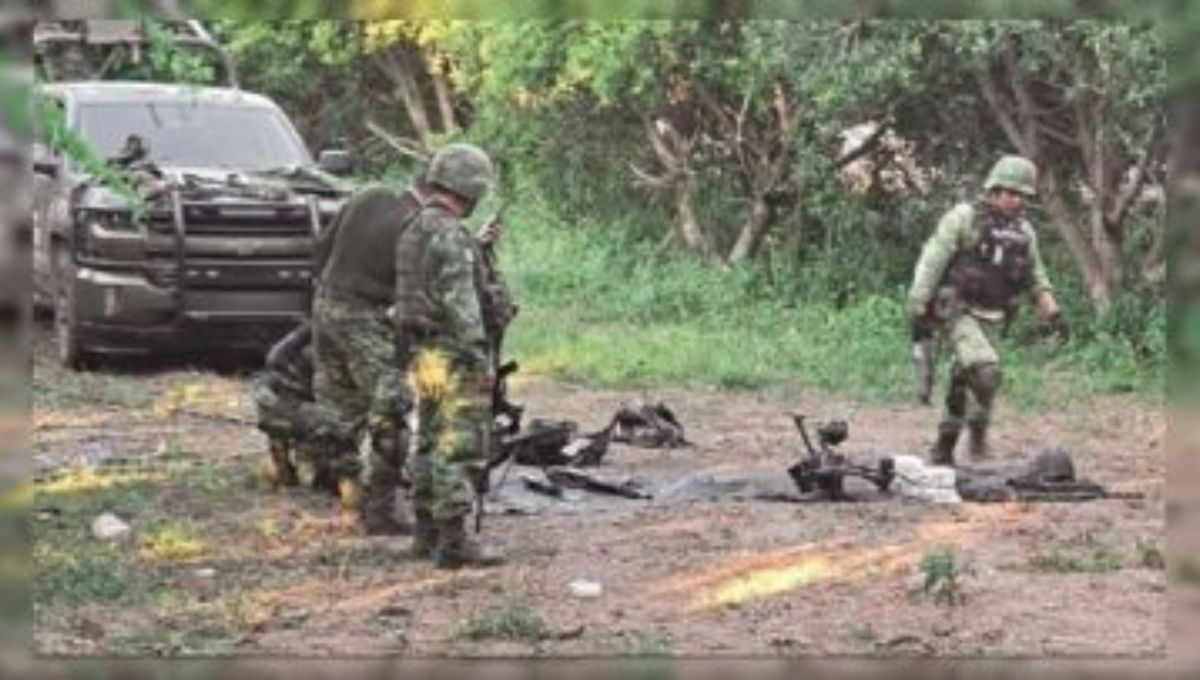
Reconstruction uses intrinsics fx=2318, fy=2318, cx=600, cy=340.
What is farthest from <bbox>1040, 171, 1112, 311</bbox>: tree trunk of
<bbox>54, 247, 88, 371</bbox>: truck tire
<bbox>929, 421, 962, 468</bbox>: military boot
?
<bbox>54, 247, 88, 371</bbox>: truck tire

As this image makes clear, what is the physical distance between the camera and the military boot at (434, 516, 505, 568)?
7.01 metres

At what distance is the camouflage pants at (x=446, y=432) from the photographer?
6.89 m

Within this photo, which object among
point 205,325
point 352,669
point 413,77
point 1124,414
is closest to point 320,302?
point 205,325

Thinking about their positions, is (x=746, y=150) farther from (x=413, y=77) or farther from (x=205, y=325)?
(x=205, y=325)

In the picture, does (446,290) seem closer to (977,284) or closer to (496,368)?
(496,368)

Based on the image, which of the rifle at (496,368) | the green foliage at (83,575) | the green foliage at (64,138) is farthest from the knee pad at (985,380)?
the green foliage at (64,138)

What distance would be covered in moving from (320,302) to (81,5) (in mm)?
2847

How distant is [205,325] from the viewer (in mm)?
7305

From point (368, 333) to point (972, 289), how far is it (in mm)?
1912

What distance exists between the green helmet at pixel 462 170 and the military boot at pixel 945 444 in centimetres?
167

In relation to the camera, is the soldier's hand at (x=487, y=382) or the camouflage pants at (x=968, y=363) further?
the camouflage pants at (x=968, y=363)

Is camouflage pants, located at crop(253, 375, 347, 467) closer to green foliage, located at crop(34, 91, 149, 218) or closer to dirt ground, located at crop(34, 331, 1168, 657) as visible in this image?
dirt ground, located at crop(34, 331, 1168, 657)

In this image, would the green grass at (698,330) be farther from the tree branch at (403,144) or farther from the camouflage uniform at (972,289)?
the tree branch at (403,144)

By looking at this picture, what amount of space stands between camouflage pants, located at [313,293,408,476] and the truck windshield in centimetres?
53
